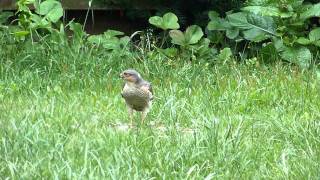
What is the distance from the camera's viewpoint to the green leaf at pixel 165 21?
26.9 feet

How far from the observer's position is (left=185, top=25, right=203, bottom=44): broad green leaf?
8.18 m

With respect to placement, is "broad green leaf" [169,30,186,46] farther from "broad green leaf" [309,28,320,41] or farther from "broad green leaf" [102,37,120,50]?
"broad green leaf" [309,28,320,41]

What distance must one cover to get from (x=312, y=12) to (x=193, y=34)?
125 centimetres

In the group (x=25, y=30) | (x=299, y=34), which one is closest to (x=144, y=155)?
(x=25, y=30)

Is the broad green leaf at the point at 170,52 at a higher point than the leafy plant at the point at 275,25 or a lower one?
lower

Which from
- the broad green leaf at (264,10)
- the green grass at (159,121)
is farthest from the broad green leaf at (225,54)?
the broad green leaf at (264,10)

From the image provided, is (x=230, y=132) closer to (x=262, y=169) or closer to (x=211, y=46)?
(x=262, y=169)

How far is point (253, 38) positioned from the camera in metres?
8.36

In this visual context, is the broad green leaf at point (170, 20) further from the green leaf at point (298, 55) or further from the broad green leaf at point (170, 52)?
the green leaf at point (298, 55)

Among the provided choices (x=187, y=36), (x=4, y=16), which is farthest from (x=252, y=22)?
→ (x=4, y=16)

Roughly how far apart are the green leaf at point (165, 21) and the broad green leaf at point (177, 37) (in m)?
0.06

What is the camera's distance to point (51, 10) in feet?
26.8

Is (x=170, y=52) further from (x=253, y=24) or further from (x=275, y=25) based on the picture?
(x=275, y=25)

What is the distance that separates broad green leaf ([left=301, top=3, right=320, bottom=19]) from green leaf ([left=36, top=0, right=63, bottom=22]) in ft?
8.31
